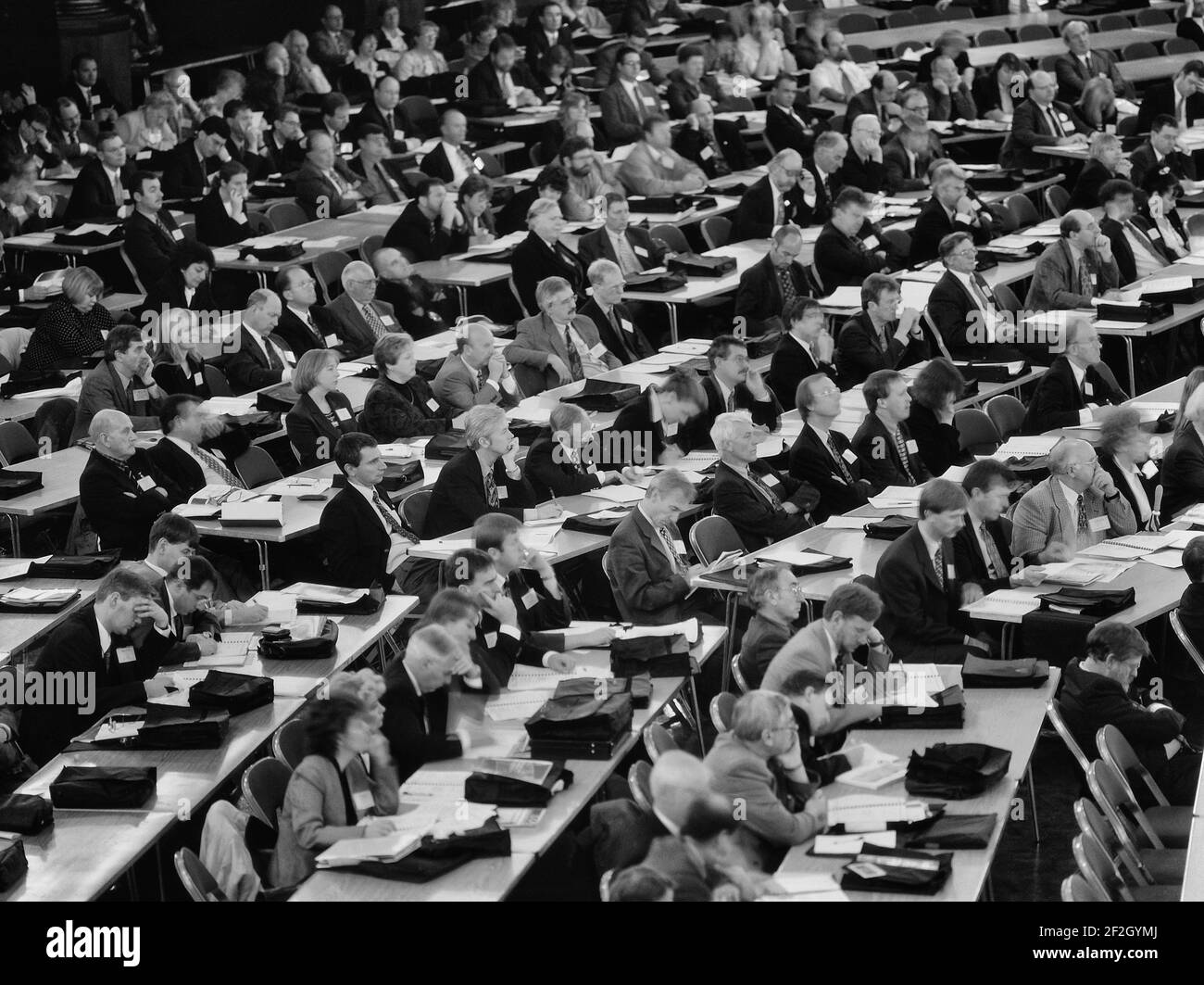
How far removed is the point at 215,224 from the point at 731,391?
436 centimetres

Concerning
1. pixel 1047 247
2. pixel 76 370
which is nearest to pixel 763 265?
pixel 1047 247

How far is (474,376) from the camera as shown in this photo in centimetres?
995

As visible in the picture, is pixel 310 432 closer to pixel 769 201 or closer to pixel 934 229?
pixel 769 201

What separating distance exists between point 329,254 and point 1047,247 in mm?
4383

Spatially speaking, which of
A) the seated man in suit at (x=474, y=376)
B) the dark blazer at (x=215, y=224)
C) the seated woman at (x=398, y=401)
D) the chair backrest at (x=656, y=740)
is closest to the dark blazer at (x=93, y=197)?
the dark blazer at (x=215, y=224)

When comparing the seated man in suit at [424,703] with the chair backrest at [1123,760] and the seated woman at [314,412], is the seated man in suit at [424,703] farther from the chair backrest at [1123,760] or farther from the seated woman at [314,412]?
the seated woman at [314,412]

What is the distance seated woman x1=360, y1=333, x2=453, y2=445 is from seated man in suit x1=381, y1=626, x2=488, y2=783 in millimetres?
3031

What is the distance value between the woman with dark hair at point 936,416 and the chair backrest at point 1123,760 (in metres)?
2.97

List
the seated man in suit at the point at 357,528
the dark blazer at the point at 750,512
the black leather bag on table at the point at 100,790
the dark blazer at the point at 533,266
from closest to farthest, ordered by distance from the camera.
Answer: the black leather bag on table at the point at 100,790, the seated man in suit at the point at 357,528, the dark blazer at the point at 750,512, the dark blazer at the point at 533,266

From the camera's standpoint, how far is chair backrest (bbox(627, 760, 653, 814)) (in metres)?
5.81

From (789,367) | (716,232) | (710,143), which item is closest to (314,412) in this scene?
(789,367)

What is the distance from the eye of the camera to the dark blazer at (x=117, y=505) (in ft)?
27.2

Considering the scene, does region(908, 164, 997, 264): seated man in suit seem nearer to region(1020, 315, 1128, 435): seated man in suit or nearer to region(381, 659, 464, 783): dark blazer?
region(1020, 315, 1128, 435): seated man in suit
